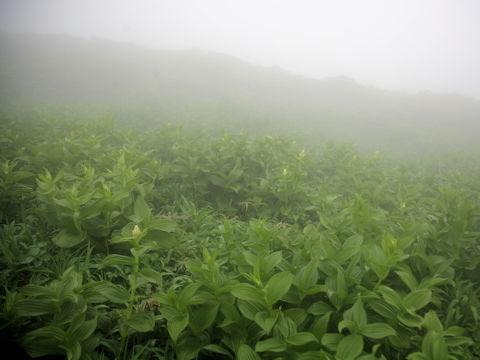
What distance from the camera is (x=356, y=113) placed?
57.5ft

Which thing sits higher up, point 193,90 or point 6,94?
point 193,90

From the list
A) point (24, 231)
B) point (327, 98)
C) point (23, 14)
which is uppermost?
point (23, 14)

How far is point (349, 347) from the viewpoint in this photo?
120 cm

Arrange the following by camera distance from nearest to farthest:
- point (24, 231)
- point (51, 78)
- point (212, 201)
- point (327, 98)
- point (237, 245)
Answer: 1. point (237, 245)
2. point (24, 231)
3. point (212, 201)
4. point (51, 78)
5. point (327, 98)

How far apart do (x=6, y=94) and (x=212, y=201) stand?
14.8 meters

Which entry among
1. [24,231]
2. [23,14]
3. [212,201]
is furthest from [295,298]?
[23,14]

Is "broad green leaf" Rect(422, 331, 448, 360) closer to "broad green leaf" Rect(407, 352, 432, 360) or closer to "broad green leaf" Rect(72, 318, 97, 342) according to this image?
"broad green leaf" Rect(407, 352, 432, 360)

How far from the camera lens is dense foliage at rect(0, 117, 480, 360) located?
1.30 meters

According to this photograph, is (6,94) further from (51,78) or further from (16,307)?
(16,307)

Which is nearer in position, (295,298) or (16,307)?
(16,307)

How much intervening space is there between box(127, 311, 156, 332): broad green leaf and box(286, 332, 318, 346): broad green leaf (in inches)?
31.9

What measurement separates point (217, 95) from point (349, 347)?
17710mm

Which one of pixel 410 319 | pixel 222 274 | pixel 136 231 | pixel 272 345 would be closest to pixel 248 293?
pixel 272 345

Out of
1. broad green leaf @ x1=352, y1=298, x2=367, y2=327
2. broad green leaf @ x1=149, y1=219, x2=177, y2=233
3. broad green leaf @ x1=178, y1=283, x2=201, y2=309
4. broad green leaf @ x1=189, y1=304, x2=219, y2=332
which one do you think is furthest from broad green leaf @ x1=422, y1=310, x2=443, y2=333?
broad green leaf @ x1=149, y1=219, x2=177, y2=233
